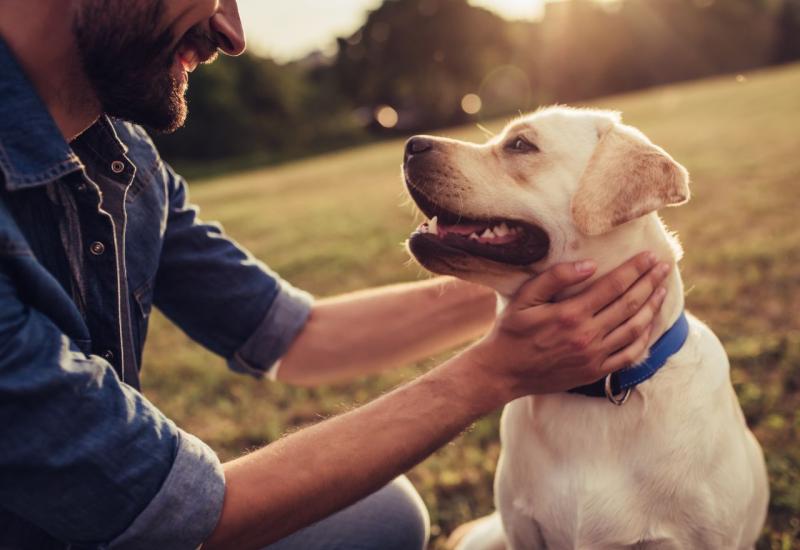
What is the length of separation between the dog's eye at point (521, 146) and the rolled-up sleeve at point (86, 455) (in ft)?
5.30

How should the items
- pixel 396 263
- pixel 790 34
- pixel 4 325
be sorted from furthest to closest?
pixel 790 34 < pixel 396 263 < pixel 4 325

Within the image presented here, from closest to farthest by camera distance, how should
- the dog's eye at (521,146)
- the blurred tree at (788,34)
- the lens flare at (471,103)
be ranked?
the dog's eye at (521,146)
the lens flare at (471,103)
the blurred tree at (788,34)

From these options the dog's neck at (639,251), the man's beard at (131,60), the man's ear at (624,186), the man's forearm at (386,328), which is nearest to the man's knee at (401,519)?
the man's forearm at (386,328)

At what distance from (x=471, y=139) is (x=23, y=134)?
22.5 meters

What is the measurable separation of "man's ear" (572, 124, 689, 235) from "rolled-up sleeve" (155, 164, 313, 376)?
129 cm

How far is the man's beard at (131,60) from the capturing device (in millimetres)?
1979

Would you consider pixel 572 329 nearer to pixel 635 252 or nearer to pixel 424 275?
pixel 635 252

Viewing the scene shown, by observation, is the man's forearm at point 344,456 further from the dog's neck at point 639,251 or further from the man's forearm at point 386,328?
the man's forearm at point 386,328

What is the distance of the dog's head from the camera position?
2.34 m

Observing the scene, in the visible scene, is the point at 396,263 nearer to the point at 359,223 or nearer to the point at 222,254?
the point at 359,223

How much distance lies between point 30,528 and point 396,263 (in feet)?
19.9

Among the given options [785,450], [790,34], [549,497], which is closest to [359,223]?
[785,450]

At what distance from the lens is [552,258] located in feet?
8.27

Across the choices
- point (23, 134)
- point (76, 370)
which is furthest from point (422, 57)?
point (76, 370)
